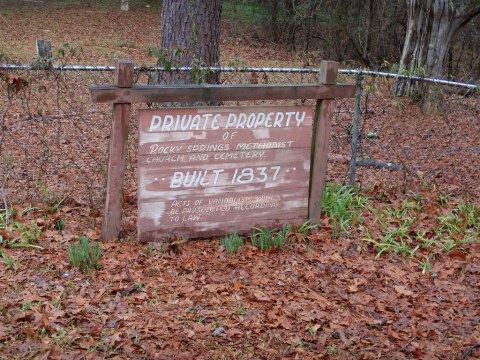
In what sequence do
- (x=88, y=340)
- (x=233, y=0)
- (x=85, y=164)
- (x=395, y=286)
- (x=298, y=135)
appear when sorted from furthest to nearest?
(x=233, y=0) < (x=85, y=164) < (x=298, y=135) < (x=395, y=286) < (x=88, y=340)

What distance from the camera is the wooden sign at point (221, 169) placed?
16.8ft

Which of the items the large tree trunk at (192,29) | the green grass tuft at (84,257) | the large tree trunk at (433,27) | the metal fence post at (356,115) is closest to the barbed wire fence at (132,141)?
the metal fence post at (356,115)

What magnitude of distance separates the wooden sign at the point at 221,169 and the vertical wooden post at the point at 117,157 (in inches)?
6.7

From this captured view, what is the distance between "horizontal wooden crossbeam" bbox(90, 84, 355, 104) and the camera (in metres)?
4.86

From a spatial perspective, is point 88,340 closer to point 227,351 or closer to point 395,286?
point 227,351

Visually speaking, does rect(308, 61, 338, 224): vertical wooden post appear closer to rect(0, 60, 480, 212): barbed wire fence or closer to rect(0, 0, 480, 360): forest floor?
rect(0, 0, 480, 360): forest floor

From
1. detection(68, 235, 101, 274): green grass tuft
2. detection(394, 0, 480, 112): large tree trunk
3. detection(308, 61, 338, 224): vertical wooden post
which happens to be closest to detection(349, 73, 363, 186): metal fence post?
detection(308, 61, 338, 224): vertical wooden post

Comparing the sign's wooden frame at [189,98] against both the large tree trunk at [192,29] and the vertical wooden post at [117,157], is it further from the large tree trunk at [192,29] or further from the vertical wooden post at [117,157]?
the large tree trunk at [192,29]

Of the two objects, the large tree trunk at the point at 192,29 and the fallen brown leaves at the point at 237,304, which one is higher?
the large tree trunk at the point at 192,29

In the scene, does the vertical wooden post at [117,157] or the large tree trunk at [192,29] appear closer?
the vertical wooden post at [117,157]

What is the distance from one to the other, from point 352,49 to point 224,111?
1766 cm

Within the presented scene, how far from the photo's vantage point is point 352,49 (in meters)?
21.8

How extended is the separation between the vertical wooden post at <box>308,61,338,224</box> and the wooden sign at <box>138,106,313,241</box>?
100 mm

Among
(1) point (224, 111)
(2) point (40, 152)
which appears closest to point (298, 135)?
(1) point (224, 111)
